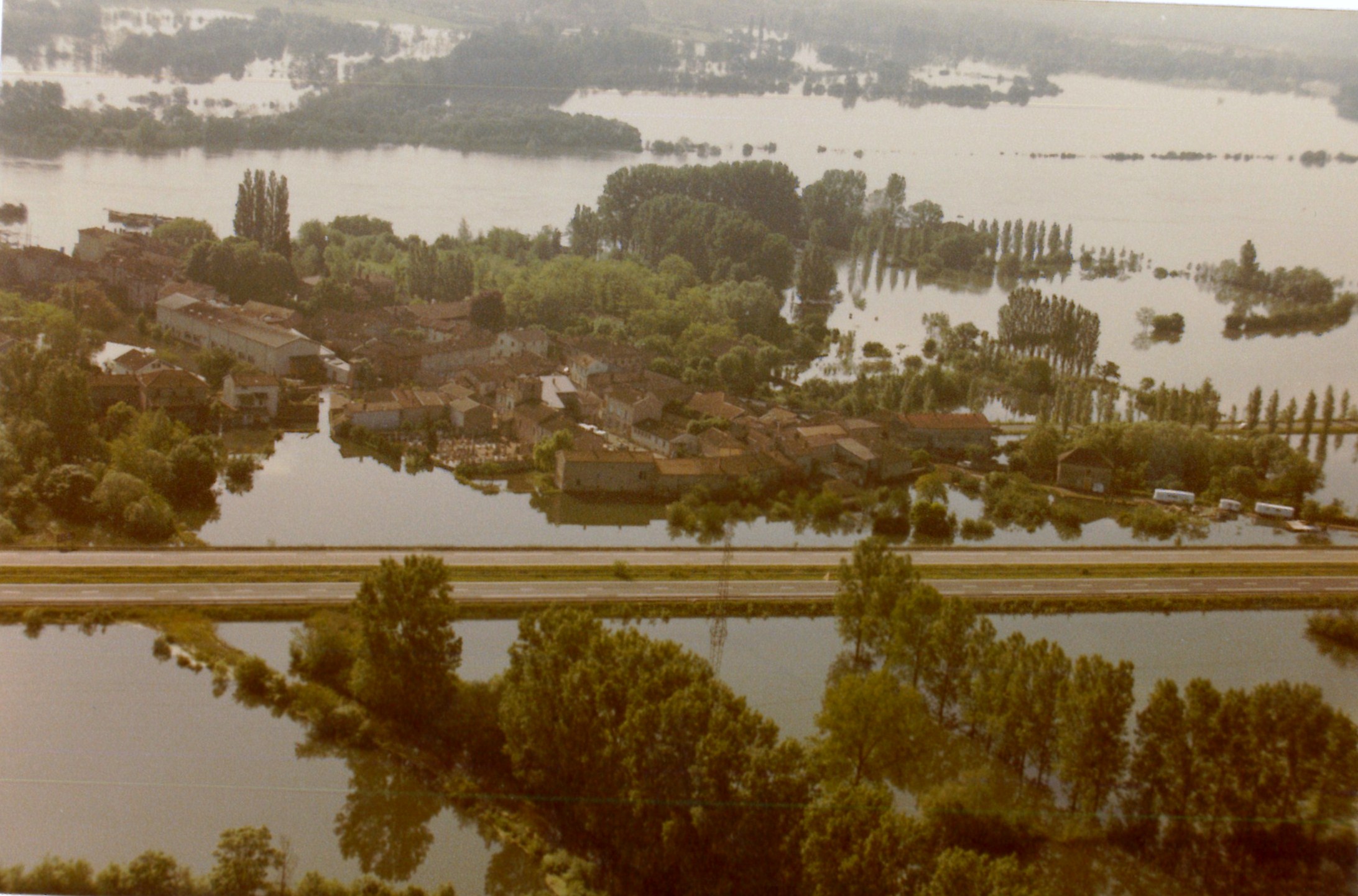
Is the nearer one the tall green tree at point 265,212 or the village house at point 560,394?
the village house at point 560,394

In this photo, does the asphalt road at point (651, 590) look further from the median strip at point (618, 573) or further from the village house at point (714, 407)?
the village house at point (714, 407)

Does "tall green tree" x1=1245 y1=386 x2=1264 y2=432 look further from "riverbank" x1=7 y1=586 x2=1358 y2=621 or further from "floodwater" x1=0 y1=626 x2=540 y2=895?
"floodwater" x1=0 y1=626 x2=540 y2=895

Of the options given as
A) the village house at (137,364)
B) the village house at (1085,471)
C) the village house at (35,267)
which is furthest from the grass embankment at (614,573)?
the village house at (35,267)

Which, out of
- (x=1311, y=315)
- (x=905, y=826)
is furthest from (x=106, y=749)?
(x=1311, y=315)

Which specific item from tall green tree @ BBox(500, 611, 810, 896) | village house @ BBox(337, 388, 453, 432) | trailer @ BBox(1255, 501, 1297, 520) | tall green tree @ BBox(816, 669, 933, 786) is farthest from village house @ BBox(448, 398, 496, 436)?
trailer @ BBox(1255, 501, 1297, 520)

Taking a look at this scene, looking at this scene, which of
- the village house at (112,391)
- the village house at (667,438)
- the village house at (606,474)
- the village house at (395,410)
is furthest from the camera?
the village house at (395,410)

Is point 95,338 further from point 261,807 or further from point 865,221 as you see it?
point 865,221
